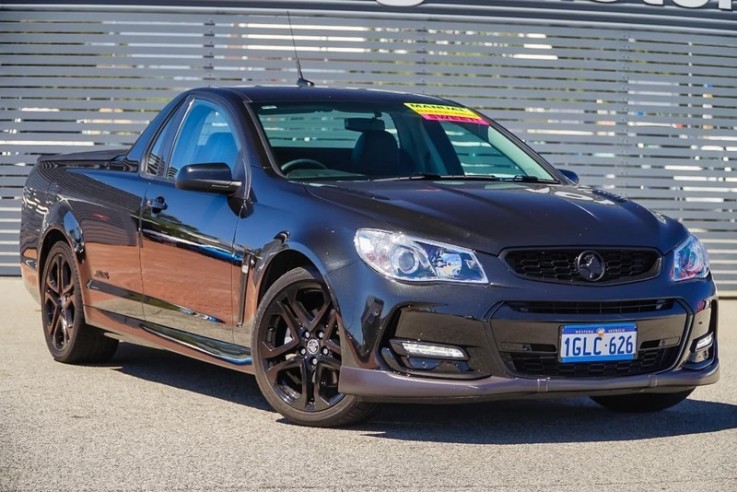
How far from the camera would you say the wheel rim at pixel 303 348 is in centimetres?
641

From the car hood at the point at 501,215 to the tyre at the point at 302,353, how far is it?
0.43 m

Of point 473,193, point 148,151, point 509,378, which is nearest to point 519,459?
point 509,378

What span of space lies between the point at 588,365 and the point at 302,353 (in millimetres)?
1200

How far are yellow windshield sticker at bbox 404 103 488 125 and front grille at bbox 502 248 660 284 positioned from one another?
193cm

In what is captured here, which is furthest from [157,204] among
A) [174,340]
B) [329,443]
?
[329,443]

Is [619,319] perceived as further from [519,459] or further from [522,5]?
[522,5]

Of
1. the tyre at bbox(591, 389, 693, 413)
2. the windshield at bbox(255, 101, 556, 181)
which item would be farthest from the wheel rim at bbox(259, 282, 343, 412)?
the tyre at bbox(591, 389, 693, 413)

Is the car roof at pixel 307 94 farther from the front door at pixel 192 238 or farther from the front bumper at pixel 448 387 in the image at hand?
→ the front bumper at pixel 448 387

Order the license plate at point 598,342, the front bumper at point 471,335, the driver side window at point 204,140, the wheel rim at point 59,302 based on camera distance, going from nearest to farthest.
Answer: the front bumper at point 471,335 → the license plate at point 598,342 → the driver side window at point 204,140 → the wheel rim at point 59,302

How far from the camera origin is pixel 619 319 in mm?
6258

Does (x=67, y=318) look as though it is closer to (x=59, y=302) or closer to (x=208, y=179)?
(x=59, y=302)

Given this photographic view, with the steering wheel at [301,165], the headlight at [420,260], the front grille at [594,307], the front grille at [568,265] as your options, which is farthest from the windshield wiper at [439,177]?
the front grille at [594,307]

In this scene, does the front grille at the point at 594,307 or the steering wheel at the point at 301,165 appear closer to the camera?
the front grille at the point at 594,307

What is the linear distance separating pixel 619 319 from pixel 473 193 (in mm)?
919
